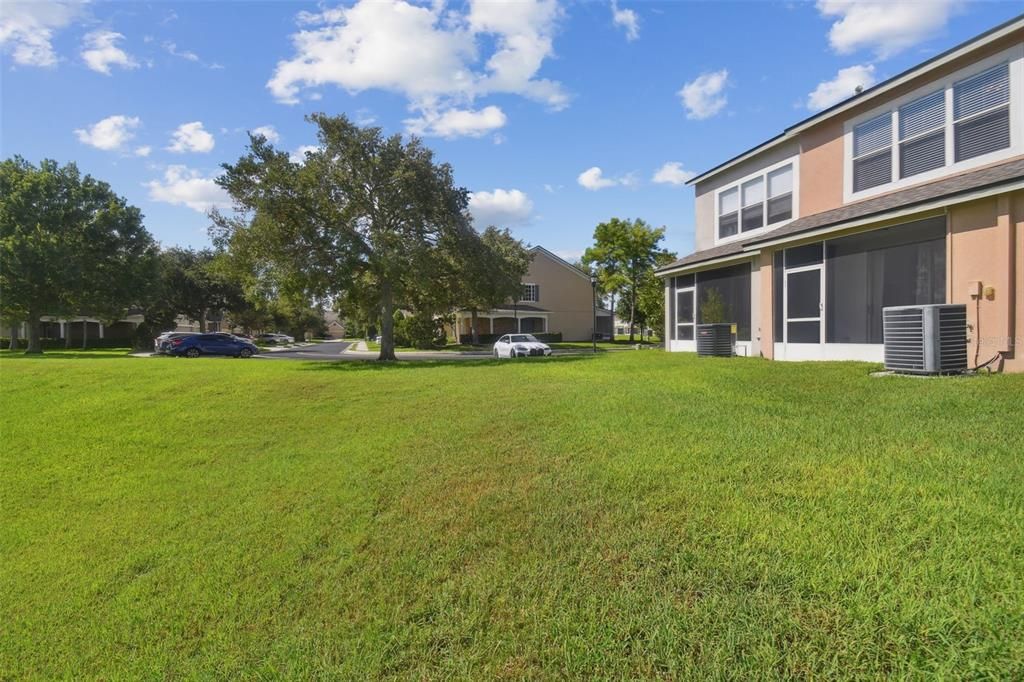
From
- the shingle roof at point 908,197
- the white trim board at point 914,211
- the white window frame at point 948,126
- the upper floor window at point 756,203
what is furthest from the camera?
the upper floor window at point 756,203

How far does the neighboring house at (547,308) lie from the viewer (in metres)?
48.5

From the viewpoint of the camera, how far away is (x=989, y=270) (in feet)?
28.1

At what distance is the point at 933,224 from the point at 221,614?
11718 millimetres

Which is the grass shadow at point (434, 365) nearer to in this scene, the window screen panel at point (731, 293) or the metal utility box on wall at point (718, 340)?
the metal utility box on wall at point (718, 340)

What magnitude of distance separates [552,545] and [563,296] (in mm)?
48938

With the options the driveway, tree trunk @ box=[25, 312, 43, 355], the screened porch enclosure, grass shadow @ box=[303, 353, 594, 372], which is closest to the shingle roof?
the screened porch enclosure

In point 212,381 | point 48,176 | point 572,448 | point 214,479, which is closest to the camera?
point 572,448

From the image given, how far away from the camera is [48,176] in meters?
31.3

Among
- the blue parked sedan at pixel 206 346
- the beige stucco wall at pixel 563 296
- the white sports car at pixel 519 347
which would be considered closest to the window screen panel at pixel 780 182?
the white sports car at pixel 519 347

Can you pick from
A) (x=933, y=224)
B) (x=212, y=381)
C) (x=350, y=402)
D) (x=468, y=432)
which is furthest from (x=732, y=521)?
(x=212, y=381)

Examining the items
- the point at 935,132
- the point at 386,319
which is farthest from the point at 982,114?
the point at 386,319

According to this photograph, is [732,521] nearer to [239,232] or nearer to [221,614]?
[221,614]

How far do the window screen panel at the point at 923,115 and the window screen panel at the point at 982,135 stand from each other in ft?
1.42

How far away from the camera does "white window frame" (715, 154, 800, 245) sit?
13.9m
